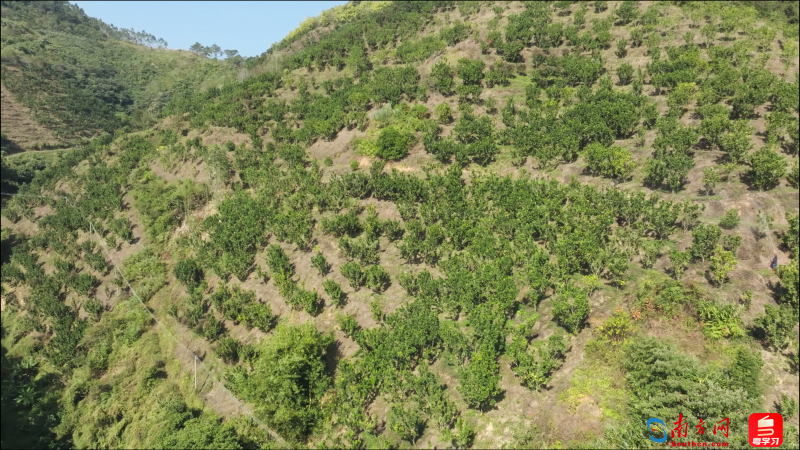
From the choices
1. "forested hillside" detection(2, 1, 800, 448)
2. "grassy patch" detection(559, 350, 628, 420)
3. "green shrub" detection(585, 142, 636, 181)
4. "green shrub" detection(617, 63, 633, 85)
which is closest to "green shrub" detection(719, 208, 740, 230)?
"forested hillside" detection(2, 1, 800, 448)

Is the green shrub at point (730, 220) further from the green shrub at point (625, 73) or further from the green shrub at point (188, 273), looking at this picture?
the green shrub at point (188, 273)

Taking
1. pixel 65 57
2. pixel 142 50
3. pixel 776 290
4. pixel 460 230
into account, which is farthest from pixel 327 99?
pixel 142 50

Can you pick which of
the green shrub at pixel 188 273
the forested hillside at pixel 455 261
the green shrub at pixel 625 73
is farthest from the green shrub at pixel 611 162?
the green shrub at pixel 188 273

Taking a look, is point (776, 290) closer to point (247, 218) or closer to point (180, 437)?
point (180, 437)

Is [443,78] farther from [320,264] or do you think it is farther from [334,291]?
[334,291]

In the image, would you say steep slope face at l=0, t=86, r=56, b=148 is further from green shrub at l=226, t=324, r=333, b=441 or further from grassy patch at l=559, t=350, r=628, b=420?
grassy patch at l=559, t=350, r=628, b=420

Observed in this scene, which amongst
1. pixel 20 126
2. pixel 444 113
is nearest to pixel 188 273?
pixel 444 113

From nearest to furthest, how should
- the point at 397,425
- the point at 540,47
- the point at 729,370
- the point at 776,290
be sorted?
1. the point at 729,370
2. the point at 397,425
3. the point at 776,290
4. the point at 540,47
